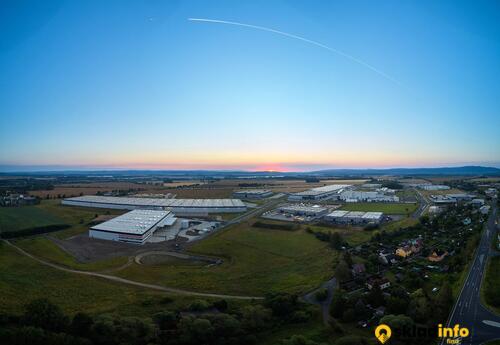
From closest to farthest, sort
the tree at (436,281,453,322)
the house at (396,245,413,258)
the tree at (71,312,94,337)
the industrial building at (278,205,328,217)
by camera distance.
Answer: the tree at (71,312,94,337) < the tree at (436,281,453,322) < the house at (396,245,413,258) < the industrial building at (278,205,328,217)

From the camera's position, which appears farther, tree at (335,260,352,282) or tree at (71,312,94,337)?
tree at (335,260,352,282)

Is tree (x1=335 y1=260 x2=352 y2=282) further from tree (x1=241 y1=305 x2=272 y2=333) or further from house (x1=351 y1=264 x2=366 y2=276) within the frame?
tree (x1=241 y1=305 x2=272 y2=333)

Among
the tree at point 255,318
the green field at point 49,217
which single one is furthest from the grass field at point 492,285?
the green field at point 49,217

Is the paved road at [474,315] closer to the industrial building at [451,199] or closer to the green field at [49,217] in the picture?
the green field at [49,217]

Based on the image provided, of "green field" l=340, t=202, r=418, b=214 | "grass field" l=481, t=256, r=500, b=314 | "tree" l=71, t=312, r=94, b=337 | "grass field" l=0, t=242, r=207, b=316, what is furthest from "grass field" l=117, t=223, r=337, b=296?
"green field" l=340, t=202, r=418, b=214

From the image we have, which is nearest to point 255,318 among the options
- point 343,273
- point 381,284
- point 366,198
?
point 343,273

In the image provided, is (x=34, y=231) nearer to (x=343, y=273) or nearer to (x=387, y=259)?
(x=343, y=273)

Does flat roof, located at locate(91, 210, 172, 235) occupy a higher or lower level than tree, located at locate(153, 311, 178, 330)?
higher
